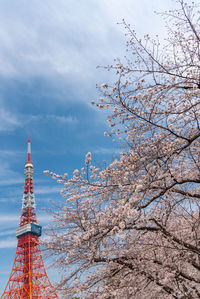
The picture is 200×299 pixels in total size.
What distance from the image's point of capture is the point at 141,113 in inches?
159

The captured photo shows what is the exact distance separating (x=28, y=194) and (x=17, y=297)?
11.8 m

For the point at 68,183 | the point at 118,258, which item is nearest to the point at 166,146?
the point at 68,183

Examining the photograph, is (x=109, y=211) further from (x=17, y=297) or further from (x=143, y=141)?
(x=17, y=297)

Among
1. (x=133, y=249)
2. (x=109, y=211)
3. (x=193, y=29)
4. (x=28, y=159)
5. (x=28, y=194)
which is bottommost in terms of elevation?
(x=133, y=249)

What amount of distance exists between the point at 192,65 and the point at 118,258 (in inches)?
126

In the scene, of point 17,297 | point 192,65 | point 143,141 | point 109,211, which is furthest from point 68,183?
point 17,297

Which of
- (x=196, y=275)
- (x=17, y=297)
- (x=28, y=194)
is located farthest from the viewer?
(x=28, y=194)

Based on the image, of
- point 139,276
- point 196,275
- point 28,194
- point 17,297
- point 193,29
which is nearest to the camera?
point 193,29

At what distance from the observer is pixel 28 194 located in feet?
120

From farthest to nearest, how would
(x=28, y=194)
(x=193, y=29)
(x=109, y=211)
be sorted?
(x=28, y=194) < (x=193, y=29) < (x=109, y=211)

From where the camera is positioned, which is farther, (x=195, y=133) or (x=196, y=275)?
(x=196, y=275)

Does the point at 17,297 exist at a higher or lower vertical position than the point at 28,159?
lower

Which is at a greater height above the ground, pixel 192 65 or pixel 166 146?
pixel 192 65

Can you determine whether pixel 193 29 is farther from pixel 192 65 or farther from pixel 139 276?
pixel 139 276
